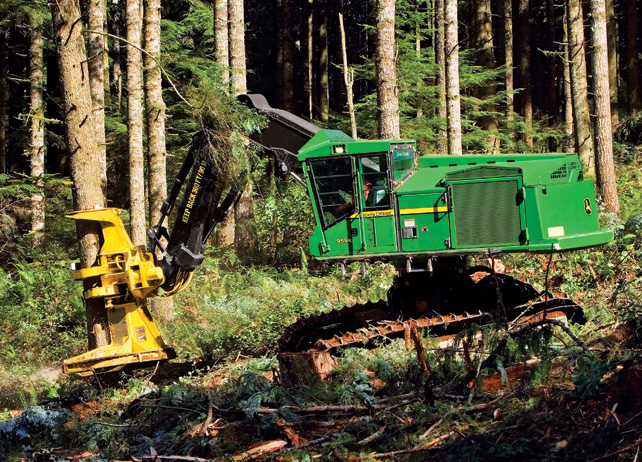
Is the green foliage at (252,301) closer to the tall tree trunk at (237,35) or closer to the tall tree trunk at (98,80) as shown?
the tall tree trunk at (98,80)

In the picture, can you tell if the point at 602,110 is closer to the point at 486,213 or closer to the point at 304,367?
the point at 486,213

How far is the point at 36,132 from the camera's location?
1986 cm

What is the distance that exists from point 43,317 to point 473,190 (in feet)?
29.7

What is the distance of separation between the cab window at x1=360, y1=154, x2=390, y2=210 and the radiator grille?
95 centimetres

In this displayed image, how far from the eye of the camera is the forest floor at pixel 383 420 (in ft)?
17.5

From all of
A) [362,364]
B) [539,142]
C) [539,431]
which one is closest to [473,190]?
[362,364]

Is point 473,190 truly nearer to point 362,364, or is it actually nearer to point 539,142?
point 362,364

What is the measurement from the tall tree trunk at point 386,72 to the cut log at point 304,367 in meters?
5.91

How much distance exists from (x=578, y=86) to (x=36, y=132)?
13970 mm

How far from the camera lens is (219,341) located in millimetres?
12477

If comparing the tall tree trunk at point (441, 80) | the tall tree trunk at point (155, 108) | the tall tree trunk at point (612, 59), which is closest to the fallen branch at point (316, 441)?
the tall tree trunk at point (155, 108)

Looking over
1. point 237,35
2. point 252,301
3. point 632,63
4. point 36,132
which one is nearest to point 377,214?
point 252,301

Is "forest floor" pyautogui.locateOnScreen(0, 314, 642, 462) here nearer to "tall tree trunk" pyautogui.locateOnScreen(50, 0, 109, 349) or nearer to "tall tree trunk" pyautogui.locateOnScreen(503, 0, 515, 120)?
"tall tree trunk" pyautogui.locateOnScreen(50, 0, 109, 349)

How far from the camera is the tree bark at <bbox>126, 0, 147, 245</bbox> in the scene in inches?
579
